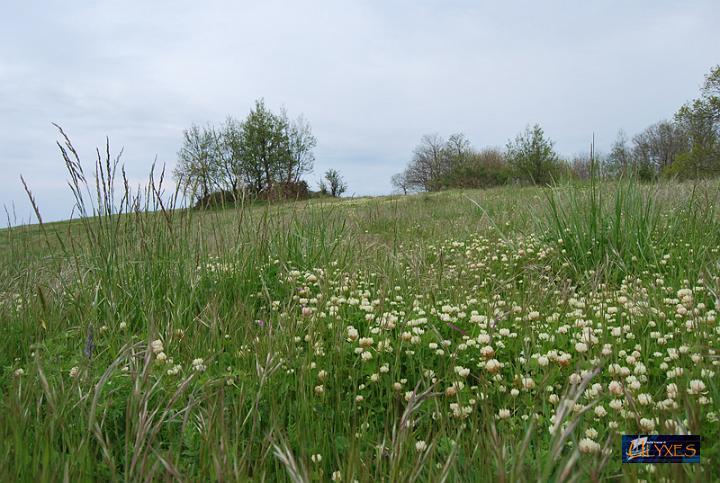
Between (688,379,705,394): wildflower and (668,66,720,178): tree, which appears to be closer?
(688,379,705,394): wildflower

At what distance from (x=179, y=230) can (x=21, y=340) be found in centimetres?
146

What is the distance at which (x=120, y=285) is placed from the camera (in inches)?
135

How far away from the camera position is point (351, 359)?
2.55m

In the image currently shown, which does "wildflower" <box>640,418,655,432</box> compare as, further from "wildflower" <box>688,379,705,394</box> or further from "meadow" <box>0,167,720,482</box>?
"wildflower" <box>688,379,705,394</box>

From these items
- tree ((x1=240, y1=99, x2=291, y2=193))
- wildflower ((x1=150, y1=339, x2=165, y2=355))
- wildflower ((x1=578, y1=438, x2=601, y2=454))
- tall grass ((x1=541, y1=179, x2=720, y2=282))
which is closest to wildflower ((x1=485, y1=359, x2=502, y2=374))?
wildflower ((x1=578, y1=438, x2=601, y2=454))

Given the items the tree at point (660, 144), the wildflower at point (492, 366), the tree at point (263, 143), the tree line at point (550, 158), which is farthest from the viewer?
the tree at point (660, 144)

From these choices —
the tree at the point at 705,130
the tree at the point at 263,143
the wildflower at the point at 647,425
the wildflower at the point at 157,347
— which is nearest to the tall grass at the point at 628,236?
the wildflower at the point at 647,425

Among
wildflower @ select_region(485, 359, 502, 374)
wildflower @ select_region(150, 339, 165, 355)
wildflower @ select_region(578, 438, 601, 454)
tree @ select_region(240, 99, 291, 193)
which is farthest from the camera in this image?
tree @ select_region(240, 99, 291, 193)

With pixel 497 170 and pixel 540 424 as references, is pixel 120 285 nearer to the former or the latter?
pixel 540 424

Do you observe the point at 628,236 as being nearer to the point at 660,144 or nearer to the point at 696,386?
the point at 696,386

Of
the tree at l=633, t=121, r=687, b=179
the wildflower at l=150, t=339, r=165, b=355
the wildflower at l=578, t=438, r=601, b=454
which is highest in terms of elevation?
the tree at l=633, t=121, r=687, b=179

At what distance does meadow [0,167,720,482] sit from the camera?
4.88ft

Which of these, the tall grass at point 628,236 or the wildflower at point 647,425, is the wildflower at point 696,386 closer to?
the wildflower at point 647,425

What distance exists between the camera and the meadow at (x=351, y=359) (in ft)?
4.88
